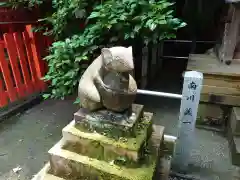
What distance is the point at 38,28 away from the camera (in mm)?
3834

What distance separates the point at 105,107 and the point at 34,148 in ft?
5.47

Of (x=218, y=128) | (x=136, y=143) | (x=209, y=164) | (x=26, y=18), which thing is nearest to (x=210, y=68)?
(x=218, y=128)

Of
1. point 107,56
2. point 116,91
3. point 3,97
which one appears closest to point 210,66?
point 116,91

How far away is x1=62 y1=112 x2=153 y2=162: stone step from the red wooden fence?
7.01ft

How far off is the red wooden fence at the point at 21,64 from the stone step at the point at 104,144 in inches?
84.1

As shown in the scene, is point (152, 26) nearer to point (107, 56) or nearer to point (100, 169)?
point (107, 56)

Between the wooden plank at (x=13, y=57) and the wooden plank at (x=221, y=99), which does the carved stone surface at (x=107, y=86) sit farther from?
the wooden plank at (x=13, y=57)

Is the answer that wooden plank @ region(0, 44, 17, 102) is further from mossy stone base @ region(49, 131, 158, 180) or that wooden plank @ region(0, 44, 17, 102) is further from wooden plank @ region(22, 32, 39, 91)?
mossy stone base @ region(49, 131, 158, 180)

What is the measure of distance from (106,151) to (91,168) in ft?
0.66

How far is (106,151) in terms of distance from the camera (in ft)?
6.27

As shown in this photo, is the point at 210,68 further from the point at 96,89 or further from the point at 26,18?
the point at 26,18

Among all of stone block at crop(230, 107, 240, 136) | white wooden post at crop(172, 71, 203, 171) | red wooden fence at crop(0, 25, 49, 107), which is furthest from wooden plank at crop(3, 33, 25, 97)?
stone block at crop(230, 107, 240, 136)

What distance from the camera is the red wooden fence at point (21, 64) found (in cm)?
351

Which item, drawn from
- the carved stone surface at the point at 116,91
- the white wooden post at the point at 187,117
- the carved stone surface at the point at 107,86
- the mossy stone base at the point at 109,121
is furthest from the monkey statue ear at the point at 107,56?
the white wooden post at the point at 187,117
